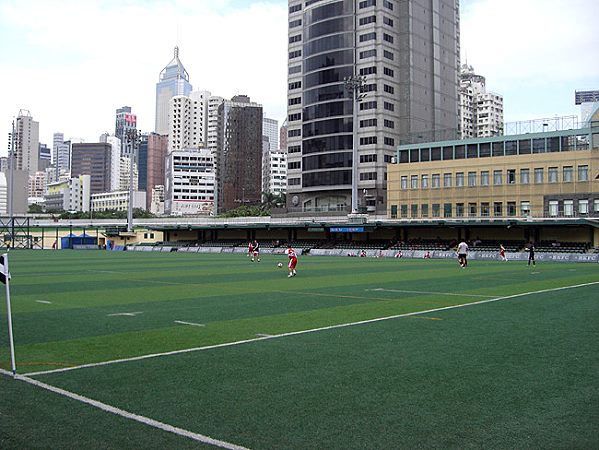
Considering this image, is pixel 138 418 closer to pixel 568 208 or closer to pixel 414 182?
pixel 568 208

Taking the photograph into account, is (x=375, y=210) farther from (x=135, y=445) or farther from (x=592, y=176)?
(x=135, y=445)

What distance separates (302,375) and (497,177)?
8354 cm

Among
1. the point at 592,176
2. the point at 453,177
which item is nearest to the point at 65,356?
the point at 592,176

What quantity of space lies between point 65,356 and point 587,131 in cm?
8248

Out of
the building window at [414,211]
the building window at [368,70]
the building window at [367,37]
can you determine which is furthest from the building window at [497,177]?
the building window at [367,37]

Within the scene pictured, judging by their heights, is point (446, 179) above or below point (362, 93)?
below

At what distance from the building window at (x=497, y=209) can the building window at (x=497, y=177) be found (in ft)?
9.57

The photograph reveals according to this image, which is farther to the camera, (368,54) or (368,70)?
(368,54)

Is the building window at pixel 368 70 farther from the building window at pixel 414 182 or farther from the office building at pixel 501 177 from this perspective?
the building window at pixel 414 182

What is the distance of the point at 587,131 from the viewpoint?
80.8 m

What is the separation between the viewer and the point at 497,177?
88.1 m

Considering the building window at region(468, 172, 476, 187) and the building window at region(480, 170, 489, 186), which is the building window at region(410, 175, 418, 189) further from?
the building window at region(480, 170, 489, 186)

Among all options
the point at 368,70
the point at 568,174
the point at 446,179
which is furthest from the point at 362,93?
the point at 568,174

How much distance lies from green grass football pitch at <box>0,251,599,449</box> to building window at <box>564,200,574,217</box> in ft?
217
